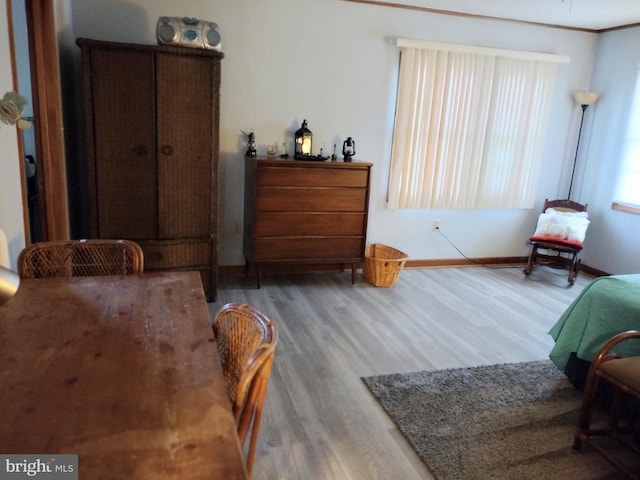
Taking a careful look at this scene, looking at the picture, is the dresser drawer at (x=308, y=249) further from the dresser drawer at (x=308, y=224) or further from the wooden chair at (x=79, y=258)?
the wooden chair at (x=79, y=258)

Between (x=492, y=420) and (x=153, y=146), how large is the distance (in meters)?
2.62

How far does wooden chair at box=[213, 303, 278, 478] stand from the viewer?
1.09 meters

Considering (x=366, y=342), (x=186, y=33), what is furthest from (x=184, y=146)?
(x=366, y=342)

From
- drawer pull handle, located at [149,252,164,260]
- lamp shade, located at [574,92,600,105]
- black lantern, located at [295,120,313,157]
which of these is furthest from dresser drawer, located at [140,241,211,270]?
lamp shade, located at [574,92,600,105]

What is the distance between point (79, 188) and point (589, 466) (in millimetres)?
3664

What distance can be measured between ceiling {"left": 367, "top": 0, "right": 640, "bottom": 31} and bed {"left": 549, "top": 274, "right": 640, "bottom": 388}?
2471mm

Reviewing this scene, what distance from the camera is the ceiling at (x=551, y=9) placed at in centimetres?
384

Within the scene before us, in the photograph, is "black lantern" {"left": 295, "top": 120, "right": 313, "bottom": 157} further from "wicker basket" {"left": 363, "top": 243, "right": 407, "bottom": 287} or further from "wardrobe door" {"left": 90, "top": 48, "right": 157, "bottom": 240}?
"wardrobe door" {"left": 90, "top": 48, "right": 157, "bottom": 240}

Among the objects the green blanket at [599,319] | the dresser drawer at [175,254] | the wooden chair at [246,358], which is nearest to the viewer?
the wooden chair at [246,358]

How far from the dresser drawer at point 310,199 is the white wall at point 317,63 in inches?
20.1

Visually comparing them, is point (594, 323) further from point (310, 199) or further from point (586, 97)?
point (586, 97)

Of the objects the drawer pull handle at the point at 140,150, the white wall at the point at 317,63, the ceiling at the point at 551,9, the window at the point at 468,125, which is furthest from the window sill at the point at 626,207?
the drawer pull handle at the point at 140,150

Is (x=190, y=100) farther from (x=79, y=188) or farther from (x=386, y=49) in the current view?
(x=386, y=49)

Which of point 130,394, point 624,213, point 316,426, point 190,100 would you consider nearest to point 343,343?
point 316,426
